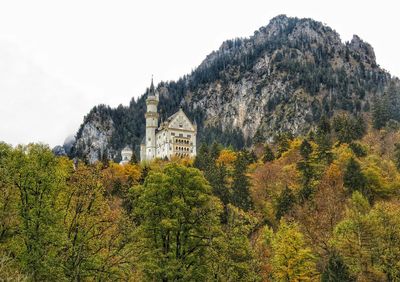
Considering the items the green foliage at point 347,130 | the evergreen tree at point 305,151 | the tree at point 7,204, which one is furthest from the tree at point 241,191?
the tree at point 7,204

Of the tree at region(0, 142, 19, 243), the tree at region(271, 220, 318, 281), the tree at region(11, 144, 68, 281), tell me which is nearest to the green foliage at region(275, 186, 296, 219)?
the tree at region(271, 220, 318, 281)

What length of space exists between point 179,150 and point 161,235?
Result: 119 m

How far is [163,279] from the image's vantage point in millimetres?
33531

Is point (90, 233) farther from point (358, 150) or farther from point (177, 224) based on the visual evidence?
point (358, 150)

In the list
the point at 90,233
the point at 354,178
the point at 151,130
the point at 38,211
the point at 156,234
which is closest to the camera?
the point at 38,211

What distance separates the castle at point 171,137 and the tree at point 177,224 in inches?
4418

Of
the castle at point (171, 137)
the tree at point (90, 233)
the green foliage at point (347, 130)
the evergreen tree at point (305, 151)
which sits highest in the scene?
the castle at point (171, 137)

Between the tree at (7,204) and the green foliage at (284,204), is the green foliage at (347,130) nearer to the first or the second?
the green foliage at (284,204)

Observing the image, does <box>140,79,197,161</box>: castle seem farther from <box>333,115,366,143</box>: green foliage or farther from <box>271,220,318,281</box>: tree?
<box>271,220,318,281</box>: tree

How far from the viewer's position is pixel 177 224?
113 feet

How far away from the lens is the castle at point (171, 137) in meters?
154

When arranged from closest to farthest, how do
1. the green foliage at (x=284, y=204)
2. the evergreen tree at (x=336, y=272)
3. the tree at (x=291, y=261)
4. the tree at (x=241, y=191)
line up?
the evergreen tree at (x=336, y=272), the tree at (x=291, y=261), the green foliage at (x=284, y=204), the tree at (x=241, y=191)

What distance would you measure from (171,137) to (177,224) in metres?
120

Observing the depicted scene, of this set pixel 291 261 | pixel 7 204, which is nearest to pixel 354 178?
pixel 291 261
